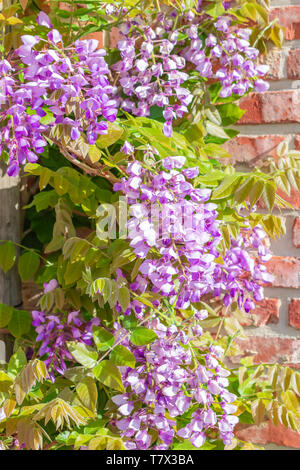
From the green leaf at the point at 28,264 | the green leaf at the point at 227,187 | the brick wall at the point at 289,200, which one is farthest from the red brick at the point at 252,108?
the green leaf at the point at 28,264

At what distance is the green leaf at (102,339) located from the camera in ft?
3.53

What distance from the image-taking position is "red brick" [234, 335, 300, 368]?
1.35 meters

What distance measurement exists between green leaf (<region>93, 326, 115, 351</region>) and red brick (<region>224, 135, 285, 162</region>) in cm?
57

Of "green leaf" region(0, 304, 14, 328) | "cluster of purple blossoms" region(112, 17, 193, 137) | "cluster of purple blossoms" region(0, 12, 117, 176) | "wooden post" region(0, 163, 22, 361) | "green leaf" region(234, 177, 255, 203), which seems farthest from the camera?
"wooden post" region(0, 163, 22, 361)

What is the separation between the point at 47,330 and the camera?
1223 mm

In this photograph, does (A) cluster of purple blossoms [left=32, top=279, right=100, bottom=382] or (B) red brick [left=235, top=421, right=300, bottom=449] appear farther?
(B) red brick [left=235, top=421, right=300, bottom=449]

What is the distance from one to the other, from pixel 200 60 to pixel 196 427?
2.60 ft

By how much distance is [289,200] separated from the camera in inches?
53.1

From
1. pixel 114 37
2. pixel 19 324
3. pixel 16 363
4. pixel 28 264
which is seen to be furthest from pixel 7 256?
pixel 114 37

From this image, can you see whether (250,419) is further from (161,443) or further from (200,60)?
(200,60)

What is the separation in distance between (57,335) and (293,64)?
855 mm

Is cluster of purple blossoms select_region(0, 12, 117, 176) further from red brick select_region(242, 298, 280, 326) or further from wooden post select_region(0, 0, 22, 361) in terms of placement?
red brick select_region(242, 298, 280, 326)

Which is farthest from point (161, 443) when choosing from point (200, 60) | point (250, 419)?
point (200, 60)

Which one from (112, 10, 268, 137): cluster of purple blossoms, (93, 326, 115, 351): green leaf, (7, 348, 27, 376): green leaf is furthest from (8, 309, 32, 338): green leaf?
(112, 10, 268, 137): cluster of purple blossoms
